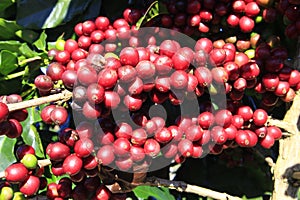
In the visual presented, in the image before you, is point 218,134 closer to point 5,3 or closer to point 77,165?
point 77,165

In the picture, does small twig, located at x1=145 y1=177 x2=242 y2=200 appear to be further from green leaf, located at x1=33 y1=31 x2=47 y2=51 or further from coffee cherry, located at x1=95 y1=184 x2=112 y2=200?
green leaf, located at x1=33 y1=31 x2=47 y2=51

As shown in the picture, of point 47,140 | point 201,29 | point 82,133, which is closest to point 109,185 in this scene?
point 82,133

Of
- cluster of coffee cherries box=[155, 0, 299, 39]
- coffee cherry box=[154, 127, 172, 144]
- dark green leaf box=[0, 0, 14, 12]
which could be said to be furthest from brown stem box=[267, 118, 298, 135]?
dark green leaf box=[0, 0, 14, 12]

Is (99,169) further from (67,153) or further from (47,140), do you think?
(47,140)

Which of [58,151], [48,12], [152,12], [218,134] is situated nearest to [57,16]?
[48,12]

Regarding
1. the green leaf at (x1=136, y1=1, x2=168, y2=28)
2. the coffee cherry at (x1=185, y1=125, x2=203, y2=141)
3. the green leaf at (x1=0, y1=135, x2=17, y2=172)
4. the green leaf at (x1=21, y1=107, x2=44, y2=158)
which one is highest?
the green leaf at (x1=136, y1=1, x2=168, y2=28)
